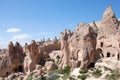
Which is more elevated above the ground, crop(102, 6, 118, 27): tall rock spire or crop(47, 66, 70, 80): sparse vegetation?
crop(102, 6, 118, 27): tall rock spire

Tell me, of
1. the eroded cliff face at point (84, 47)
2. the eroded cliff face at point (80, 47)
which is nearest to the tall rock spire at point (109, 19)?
the eroded cliff face at point (84, 47)

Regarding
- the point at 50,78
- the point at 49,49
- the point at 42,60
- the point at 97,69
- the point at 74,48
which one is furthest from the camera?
the point at 49,49

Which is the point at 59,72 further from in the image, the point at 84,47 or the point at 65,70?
the point at 84,47

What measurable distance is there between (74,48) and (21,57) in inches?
651

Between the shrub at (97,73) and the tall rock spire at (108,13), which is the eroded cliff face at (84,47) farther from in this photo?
the shrub at (97,73)

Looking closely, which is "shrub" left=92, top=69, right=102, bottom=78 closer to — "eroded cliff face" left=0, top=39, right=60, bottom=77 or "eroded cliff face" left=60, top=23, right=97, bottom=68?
"eroded cliff face" left=60, top=23, right=97, bottom=68

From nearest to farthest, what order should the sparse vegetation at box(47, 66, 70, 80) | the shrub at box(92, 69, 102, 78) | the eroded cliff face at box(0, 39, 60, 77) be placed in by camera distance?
1. the shrub at box(92, 69, 102, 78)
2. the sparse vegetation at box(47, 66, 70, 80)
3. the eroded cliff face at box(0, 39, 60, 77)

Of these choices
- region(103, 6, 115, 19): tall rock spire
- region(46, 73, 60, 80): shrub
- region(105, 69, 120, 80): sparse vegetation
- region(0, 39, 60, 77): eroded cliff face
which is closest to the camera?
region(105, 69, 120, 80): sparse vegetation

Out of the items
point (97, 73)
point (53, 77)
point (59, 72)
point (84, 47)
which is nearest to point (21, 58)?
point (59, 72)

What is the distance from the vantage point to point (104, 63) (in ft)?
145

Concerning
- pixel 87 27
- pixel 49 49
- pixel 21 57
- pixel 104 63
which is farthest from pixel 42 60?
pixel 104 63

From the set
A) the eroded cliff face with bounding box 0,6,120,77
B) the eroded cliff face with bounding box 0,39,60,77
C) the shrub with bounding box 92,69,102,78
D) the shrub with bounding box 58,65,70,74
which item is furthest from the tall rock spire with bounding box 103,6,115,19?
the eroded cliff face with bounding box 0,39,60,77

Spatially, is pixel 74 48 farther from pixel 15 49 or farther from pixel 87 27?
pixel 15 49

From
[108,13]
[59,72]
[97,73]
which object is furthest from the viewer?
[108,13]
